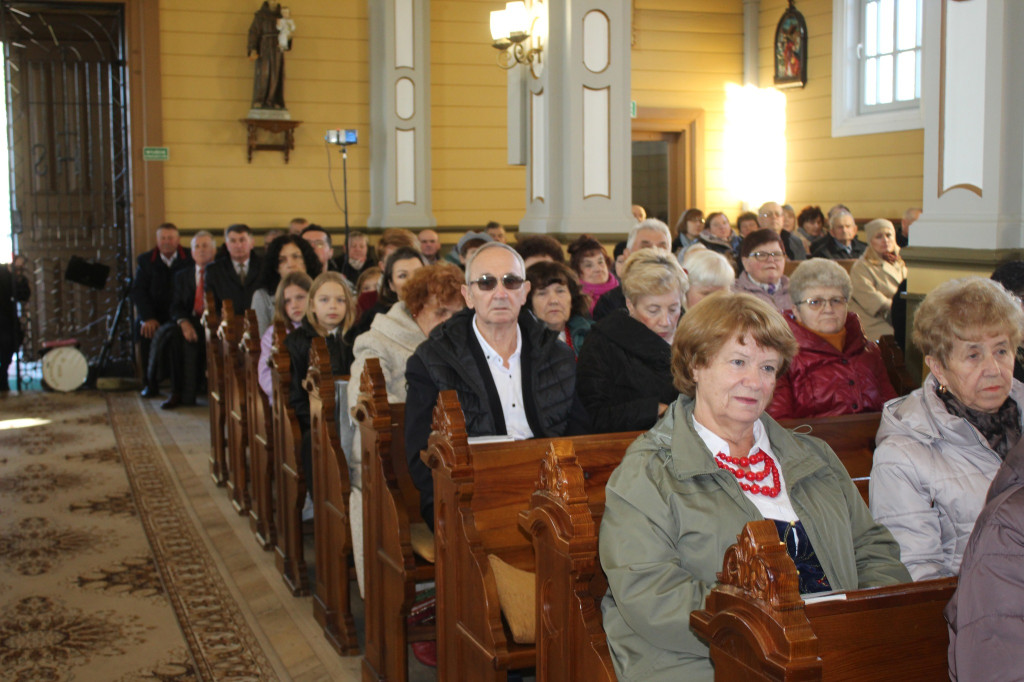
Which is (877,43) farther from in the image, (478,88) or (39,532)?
(39,532)

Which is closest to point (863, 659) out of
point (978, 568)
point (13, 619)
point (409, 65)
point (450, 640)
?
point (978, 568)

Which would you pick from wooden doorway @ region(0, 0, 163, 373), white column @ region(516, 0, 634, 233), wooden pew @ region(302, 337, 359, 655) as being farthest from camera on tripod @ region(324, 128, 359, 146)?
wooden pew @ region(302, 337, 359, 655)

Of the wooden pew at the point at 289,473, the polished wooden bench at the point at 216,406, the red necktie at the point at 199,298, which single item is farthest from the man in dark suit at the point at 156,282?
the wooden pew at the point at 289,473

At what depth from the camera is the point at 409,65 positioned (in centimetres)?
941

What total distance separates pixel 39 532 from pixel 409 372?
242 cm

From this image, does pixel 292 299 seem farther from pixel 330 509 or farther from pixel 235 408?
pixel 330 509

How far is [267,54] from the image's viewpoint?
8875 mm

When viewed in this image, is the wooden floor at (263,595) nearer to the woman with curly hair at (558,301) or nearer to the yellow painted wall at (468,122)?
the woman with curly hair at (558,301)

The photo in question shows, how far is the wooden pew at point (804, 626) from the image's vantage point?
1.25m

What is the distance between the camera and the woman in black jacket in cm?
301

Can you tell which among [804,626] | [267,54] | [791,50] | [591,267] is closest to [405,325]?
[591,267]

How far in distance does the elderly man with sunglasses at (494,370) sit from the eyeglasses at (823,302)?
81 centimetres

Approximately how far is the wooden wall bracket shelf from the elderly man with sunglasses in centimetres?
658

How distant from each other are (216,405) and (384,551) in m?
2.77
